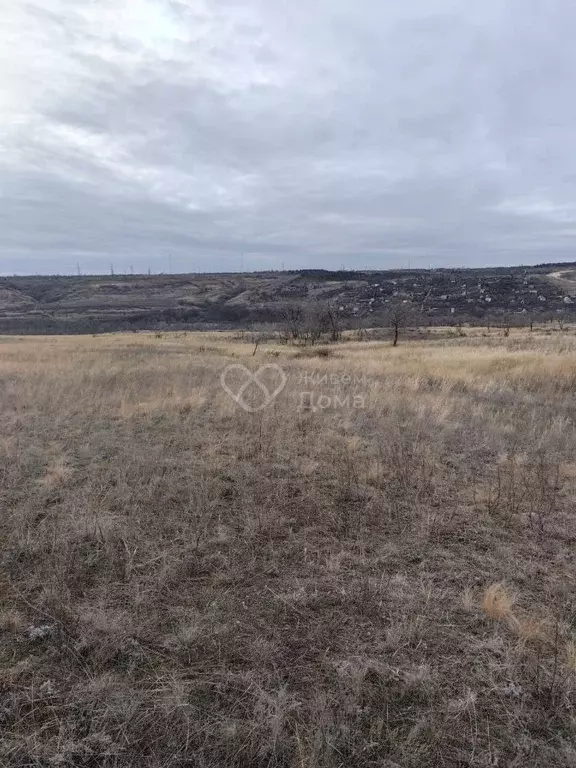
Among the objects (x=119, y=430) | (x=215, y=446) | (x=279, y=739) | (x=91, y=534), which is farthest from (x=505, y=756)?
(x=119, y=430)

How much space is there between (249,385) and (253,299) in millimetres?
99674

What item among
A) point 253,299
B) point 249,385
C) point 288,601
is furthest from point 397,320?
point 253,299

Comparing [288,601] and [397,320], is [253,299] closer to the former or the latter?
[397,320]

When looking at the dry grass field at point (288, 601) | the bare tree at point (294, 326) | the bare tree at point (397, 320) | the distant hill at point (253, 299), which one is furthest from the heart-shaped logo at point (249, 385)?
the distant hill at point (253, 299)

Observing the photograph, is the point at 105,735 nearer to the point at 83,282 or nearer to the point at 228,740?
the point at 228,740

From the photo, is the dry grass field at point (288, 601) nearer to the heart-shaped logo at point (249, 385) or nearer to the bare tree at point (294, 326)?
the heart-shaped logo at point (249, 385)

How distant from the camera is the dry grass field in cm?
223

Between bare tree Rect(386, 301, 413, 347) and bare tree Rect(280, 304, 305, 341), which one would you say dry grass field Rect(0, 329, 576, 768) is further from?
bare tree Rect(280, 304, 305, 341)

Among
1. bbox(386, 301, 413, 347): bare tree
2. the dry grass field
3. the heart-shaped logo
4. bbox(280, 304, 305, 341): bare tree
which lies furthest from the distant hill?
the dry grass field

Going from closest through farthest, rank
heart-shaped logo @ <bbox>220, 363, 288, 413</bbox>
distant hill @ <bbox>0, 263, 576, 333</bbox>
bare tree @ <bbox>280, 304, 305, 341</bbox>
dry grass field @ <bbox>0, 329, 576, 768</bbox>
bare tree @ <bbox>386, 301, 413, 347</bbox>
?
dry grass field @ <bbox>0, 329, 576, 768</bbox> → heart-shaped logo @ <bbox>220, 363, 288, 413</bbox> → bare tree @ <bbox>386, 301, 413, 347</bbox> → bare tree @ <bbox>280, 304, 305, 341</bbox> → distant hill @ <bbox>0, 263, 576, 333</bbox>

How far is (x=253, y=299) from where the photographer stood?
110 meters

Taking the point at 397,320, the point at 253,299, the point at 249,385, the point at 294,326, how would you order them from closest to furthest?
the point at 249,385 → the point at 397,320 → the point at 294,326 → the point at 253,299

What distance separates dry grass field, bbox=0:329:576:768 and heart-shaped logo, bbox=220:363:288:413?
2.50 m

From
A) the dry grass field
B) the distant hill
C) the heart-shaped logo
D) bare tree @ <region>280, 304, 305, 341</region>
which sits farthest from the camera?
the distant hill
